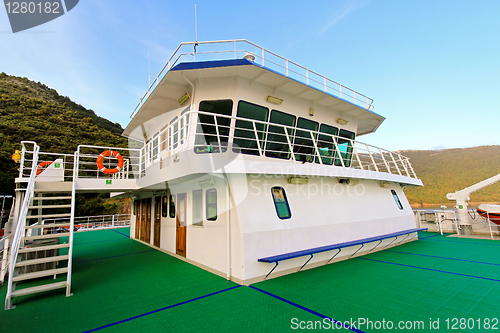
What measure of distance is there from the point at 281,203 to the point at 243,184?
116 cm

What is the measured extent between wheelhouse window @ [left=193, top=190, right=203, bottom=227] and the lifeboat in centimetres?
1181

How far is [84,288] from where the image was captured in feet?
16.8

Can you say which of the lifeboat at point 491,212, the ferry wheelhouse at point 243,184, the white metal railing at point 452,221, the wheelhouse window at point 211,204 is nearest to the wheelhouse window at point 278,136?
the ferry wheelhouse at point 243,184

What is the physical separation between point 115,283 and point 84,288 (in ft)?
1.95

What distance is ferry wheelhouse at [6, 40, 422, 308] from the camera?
5008mm

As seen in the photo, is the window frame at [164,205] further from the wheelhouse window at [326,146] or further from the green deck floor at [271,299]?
the wheelhouse window at [326,146]

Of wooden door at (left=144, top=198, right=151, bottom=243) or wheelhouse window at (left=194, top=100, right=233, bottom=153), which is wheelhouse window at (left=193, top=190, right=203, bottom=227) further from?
wooden door at (left=144, top=198, right=151, bottom=243)

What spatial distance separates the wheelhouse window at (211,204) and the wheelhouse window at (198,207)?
310 millimetres

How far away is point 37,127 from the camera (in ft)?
124

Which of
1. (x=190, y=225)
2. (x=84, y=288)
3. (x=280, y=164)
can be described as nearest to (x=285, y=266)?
(x=280, y=164)

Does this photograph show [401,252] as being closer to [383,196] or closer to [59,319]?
[383,196]

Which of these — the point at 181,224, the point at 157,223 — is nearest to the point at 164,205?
the point at 157,223

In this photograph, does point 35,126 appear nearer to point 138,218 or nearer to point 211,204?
point 138,218

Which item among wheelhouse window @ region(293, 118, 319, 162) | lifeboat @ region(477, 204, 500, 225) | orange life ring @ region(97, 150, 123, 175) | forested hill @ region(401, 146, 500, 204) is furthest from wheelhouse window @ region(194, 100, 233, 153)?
forested hill @ region(401, 146, 500, 204)
